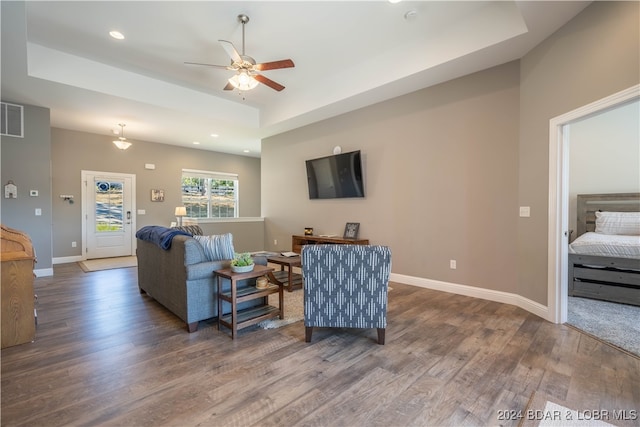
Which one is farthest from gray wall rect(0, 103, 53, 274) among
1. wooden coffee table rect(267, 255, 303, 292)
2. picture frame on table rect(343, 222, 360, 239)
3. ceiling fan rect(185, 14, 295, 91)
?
picture frame on table rect(343, 222, 360, 239)

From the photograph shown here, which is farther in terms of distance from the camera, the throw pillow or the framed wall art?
the framed wall art

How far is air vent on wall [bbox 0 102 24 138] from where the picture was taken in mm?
4508

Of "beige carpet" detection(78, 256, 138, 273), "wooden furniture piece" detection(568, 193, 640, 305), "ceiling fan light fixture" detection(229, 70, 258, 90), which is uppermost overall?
"ceiling fan light fixture" detection(229, 70, 258, 90)

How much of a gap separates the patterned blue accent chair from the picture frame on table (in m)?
2.57

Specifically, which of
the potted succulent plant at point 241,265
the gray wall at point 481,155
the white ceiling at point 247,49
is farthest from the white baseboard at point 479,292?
the white ceiling at point 247,49

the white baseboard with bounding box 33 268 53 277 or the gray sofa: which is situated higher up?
the gray sofa

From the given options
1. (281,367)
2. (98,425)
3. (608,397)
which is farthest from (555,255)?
(98,425)

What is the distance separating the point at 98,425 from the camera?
61.3 inches

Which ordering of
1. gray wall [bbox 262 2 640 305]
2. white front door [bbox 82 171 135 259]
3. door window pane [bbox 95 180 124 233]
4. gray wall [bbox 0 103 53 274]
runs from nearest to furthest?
gray wall [bbox 262 2 640 305]
gray wall [bbox 0 103 53 274]
white front door [bbox 82 171 135 259]
door window pane [bbox 95 180 124 233]

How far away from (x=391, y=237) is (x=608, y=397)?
2978mm

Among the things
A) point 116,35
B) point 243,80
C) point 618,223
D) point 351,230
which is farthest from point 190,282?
point 618,223

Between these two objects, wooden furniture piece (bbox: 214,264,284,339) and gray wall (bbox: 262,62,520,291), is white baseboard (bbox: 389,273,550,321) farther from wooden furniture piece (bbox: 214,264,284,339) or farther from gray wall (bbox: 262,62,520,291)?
wooden furniture piece (bbox: 214,264,284,339)

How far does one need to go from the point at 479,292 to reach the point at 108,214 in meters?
7.88

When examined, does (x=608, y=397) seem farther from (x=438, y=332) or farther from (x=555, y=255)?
(x=555, y=255)
